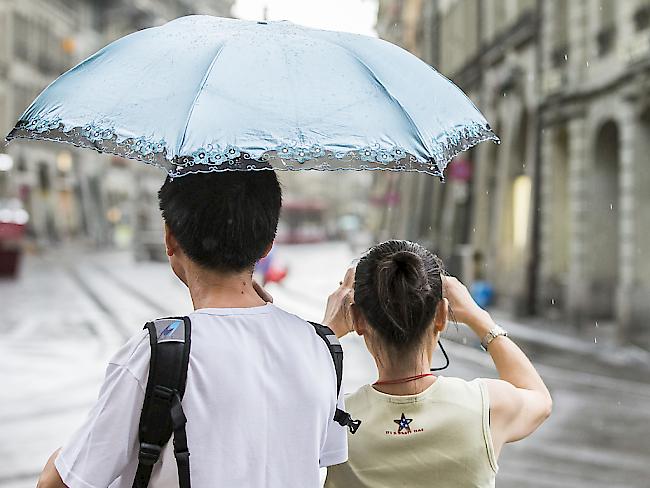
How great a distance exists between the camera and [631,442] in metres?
8.20

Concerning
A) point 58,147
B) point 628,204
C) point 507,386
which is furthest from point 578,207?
point 58,147

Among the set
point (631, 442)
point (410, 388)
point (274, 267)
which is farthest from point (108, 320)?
point (410, 388)

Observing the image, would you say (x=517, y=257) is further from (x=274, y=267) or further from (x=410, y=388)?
(x=410, y=388)

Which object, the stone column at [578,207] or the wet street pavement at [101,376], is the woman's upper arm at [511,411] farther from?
the stone column at [578,207]

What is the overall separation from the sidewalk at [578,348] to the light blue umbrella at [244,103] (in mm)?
8356

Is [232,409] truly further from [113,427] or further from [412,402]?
[412,402]

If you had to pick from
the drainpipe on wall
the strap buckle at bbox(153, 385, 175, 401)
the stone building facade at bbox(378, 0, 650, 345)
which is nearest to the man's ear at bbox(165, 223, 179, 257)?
the strap buckle at bbox(153, 385, 175, 401)

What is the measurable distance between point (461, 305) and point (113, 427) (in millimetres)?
967

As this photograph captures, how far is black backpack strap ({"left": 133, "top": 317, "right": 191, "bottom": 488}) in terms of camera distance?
6.42 feet

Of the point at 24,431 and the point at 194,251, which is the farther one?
the point at 24,431

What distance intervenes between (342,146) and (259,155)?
0.22 m

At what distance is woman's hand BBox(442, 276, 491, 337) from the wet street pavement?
450 centimetres

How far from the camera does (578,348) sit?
14539mm

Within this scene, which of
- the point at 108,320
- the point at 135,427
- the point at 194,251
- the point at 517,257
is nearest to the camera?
the point at 135,427
